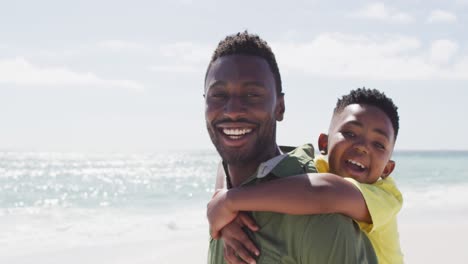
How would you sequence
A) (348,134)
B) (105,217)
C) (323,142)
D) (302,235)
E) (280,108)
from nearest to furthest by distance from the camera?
(302,235) < (280,108) < (348,134) < (323,142) < (105,217)

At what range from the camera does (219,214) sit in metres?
2.12

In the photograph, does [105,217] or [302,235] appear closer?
[302,235]

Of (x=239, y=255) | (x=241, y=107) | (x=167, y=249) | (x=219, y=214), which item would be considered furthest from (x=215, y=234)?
(x=167, y=249)

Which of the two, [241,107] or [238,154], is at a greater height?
[241,107]

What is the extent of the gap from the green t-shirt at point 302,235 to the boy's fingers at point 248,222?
2 cm

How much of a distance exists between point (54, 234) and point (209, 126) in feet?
31.9

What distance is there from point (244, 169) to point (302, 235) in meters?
0.52

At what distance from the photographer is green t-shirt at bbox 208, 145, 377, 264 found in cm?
170

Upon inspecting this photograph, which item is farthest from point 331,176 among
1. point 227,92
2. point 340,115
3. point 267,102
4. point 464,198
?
point 464,198

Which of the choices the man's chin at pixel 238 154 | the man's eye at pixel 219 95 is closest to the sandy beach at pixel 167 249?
the man's chin at pixel 238 154

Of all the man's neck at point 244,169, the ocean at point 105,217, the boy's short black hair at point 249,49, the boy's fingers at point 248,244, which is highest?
the boy's short black hair at point 249,49

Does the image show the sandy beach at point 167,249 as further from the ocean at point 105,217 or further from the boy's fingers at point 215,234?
the boy's fingers at point 215,234

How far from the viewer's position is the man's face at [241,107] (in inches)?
81.5

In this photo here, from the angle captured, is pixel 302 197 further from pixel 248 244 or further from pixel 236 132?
pixel 236 132
